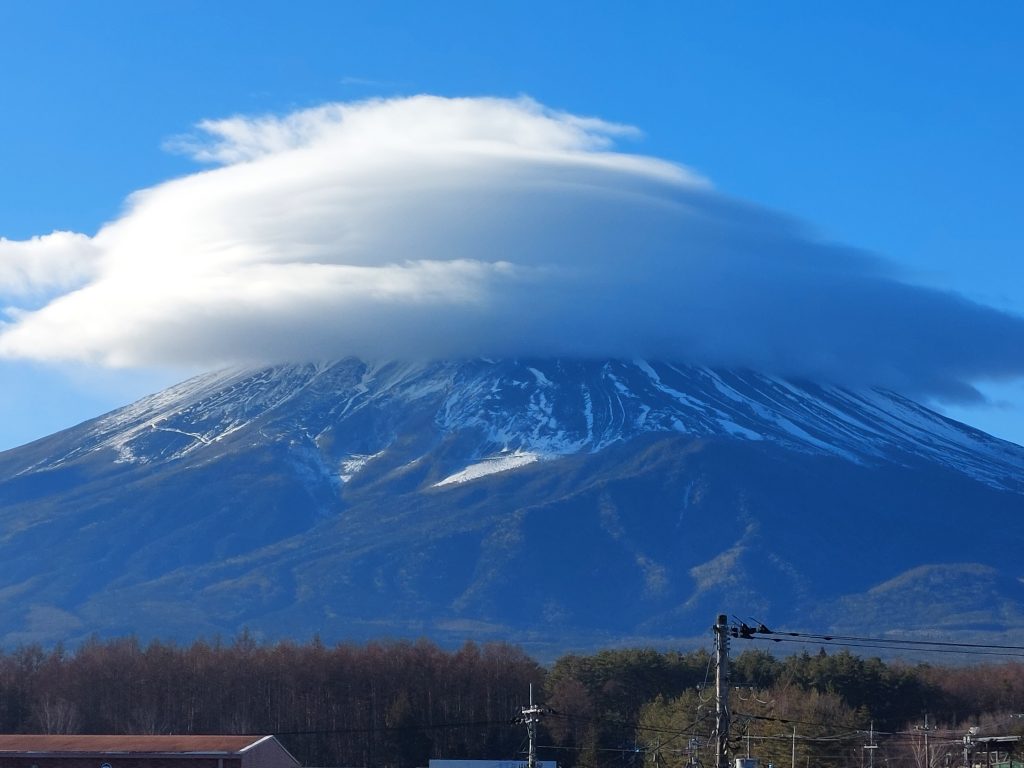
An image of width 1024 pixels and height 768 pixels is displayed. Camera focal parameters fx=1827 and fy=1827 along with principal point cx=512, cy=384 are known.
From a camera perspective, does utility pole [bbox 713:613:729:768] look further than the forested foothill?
No

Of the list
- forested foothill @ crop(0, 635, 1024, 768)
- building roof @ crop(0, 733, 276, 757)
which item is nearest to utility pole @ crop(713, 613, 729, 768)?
building roof @ crop(0, 733, 276, 757)

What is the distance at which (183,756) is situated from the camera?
7538cm

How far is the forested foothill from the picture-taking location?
108812 mm

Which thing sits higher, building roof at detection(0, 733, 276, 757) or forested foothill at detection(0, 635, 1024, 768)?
forested foothill at detection(0, 635, 1024, 768)

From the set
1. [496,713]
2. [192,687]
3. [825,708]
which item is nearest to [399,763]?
[496,713]

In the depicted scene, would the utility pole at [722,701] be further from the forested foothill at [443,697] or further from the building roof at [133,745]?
the forested foothill at [443,697]

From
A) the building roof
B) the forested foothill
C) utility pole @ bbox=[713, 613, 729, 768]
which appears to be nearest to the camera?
utility pole @ bbox=[713, 613, 729, 768]

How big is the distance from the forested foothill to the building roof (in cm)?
2935

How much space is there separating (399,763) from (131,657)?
88.5 ft

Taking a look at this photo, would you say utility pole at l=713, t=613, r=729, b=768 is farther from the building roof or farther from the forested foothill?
the forested foothill

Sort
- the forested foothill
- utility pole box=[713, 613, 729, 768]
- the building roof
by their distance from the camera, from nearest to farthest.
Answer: utility pole box=[713, 613, 729, 768] < the building roof < the forested foothill

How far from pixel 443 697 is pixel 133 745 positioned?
1775 inches

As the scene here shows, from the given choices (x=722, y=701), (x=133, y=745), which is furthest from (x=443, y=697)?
(x=722, y=701)

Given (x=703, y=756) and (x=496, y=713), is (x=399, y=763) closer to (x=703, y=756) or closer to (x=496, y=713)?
(x=496, y=713)
